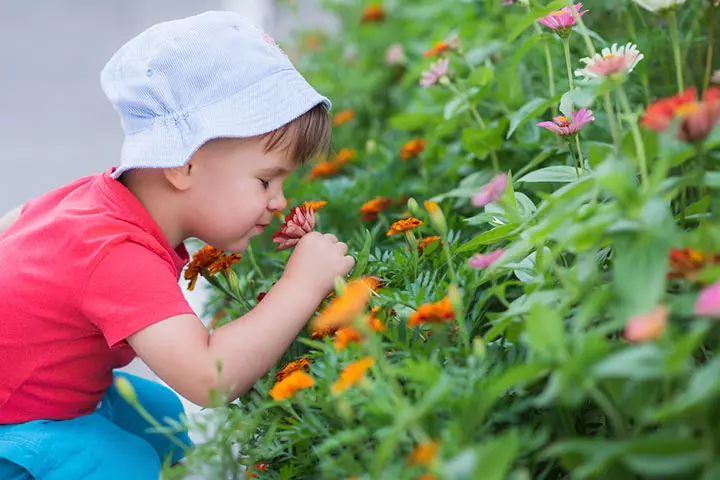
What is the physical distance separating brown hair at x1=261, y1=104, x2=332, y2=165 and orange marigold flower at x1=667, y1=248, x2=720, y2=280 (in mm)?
564

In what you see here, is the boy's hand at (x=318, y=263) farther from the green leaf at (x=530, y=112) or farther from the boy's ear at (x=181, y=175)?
the green leaf at (x=530, y=112)

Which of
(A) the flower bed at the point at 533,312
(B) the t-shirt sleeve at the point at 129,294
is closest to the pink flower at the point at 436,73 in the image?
(A) the flower bed at the point at 533,312

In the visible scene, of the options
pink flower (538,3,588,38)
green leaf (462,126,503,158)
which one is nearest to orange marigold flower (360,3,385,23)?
green leaf (462,126,503,158)

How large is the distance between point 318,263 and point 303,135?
19 centimetres

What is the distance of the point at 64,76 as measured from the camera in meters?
3.45

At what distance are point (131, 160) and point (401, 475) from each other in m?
0.58

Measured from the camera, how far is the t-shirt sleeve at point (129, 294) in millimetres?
859

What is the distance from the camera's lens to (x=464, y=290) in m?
0.86

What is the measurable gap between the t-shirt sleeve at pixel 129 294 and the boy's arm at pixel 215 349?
1 cm

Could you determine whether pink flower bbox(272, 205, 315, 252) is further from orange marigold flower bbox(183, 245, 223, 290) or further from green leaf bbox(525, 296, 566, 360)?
green leaf bbox(525, 296, 566, 360)

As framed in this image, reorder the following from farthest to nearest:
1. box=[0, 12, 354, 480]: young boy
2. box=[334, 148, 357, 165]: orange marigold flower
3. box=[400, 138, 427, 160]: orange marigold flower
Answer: box=[334, 148, 357, 165]: orange marigold flower
box=[400, 138, 427, 160]: orange marigold flower
box=[0, 12, 354, 480]: young boy

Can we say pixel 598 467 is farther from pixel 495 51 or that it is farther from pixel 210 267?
pixel 495 51

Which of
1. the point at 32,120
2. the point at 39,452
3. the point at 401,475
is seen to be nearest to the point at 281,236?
the point at 39,452

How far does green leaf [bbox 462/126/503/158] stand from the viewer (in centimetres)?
125
